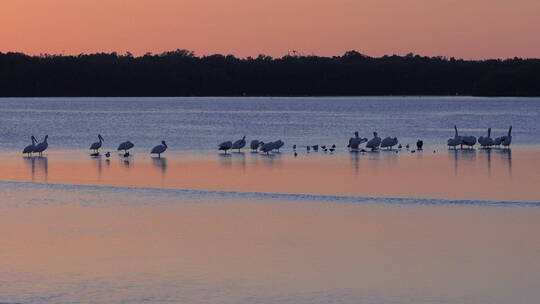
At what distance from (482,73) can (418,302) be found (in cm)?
11961

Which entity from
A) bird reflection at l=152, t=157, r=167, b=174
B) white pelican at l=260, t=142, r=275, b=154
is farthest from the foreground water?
white pelican at l=260, t=142, r=275, b=154

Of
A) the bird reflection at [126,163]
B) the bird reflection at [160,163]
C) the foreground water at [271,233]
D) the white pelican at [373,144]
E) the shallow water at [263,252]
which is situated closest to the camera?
the shallow water at [263,252]

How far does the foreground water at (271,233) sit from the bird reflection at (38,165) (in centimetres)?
9

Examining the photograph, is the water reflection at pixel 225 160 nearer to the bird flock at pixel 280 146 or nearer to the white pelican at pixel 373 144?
the bird flock at pixel 280 146

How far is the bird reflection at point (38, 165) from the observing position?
20.8 meters

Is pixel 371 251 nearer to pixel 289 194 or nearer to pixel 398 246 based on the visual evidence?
pixel 398 246

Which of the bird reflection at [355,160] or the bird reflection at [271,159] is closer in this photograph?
the bird reflection at [355,160]

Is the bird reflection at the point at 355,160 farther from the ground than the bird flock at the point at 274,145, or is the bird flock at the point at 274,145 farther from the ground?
the bird flock at the point at 274,145

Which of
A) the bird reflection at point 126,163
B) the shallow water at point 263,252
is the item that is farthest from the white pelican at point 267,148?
the shallow water at point 263,252

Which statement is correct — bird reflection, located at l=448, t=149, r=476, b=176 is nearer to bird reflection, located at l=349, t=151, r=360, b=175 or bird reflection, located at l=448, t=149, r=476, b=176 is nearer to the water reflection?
bird reflection, located at l=349, t=151, r=360, b=175

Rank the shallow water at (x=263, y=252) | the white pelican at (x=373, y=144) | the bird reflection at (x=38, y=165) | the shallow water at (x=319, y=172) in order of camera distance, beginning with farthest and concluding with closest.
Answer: the white pelican at (x=373, y=144), the bird reflection at (x=38, y=165), the shallow water at (x=319, y=172), the shallow water at (x=263, y=252)

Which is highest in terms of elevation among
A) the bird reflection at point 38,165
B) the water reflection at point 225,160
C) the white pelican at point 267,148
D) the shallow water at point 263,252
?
the white pelican at point 267,148

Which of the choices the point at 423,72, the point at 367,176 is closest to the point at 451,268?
the point at 367,176

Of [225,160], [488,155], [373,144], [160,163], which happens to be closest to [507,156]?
[488,155]
